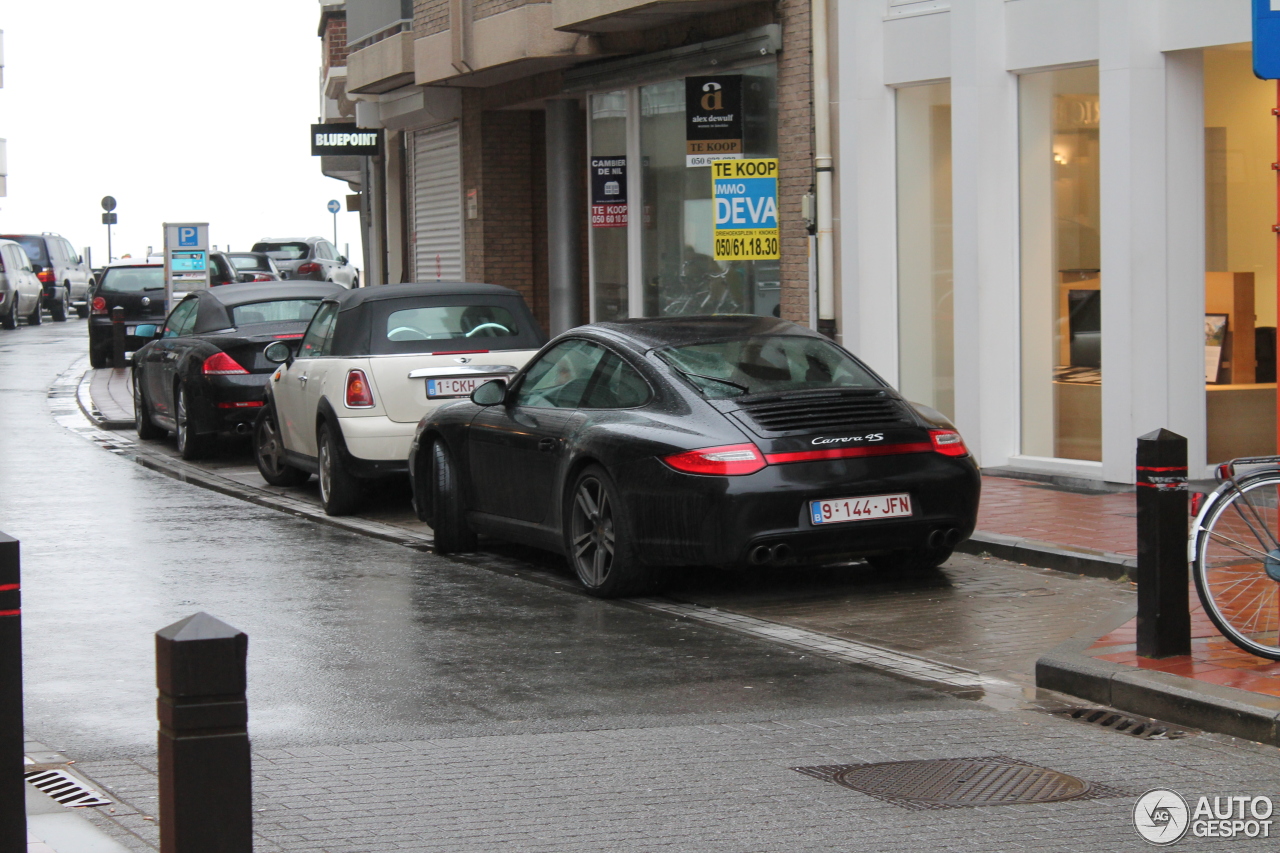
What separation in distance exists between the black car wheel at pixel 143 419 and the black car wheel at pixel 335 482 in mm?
6578

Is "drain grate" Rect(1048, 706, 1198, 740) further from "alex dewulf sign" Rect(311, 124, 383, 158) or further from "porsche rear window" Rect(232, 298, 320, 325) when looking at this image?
"alex dewulf sign" Rect(311, 124, 383, 158)

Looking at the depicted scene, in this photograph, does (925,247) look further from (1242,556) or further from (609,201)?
(1242,556)

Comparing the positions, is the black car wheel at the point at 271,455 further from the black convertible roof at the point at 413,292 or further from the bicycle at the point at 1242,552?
the bicycle at the point at 1242,552

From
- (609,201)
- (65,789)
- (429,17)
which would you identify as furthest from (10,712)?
(429,17)

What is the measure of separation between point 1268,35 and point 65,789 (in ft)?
16.9

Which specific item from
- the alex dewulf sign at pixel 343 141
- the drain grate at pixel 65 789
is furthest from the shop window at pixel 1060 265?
the alex dewulf sign at pixel 343 141

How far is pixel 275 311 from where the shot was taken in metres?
16.8

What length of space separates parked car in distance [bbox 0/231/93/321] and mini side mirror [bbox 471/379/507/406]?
1683 inches

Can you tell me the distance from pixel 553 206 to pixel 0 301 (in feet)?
86.0

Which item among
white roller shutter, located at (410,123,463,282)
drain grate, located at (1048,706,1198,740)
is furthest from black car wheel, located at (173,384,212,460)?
drain grate, located at (1048,706,1198,740)

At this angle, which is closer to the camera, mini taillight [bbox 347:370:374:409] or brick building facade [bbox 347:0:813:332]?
mini taillight [bbox 347:370:374:409]

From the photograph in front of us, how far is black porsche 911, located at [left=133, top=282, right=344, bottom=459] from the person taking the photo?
15977 mm

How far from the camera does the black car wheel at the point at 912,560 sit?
31.0ft

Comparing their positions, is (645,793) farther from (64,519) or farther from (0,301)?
(0,301)
